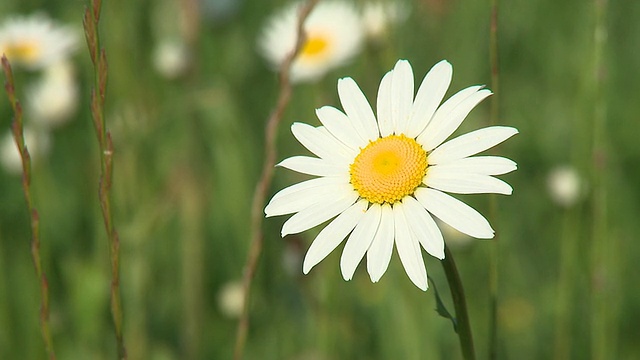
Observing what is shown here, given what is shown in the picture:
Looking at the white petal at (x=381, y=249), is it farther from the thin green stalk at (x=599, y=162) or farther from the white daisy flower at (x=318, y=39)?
the white daisy flower at (x=318, y=39)

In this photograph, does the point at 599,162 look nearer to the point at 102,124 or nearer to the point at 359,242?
the point at 359,242

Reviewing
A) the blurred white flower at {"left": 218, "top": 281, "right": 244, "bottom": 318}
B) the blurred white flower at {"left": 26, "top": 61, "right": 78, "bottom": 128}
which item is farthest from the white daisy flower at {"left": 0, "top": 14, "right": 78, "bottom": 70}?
the blurred white flower at {"left": 218, "top": 281, "right": 244, "bottom": 318}

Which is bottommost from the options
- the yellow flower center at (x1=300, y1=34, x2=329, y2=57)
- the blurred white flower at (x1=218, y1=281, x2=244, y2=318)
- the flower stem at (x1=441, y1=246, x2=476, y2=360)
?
the blurred white flower at (x1=218, y1=281, x2=244, y2=318)

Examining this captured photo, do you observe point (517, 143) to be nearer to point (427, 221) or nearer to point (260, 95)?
point (260, 95)

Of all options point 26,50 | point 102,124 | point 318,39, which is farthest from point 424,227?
point 318,39

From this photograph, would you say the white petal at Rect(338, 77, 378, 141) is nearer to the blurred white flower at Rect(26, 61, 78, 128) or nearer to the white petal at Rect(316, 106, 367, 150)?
the white petal at Rect(316, 106, 367, 150)

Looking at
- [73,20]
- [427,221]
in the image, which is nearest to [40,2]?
[73,20]
